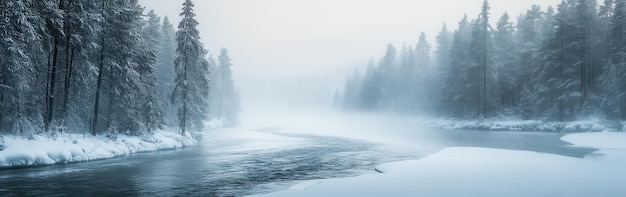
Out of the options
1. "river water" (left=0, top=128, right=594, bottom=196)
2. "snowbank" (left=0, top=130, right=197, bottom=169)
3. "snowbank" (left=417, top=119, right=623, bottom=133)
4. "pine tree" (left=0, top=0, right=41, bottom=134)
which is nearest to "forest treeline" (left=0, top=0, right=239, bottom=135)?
"pine tree" (left=0, top=0, right=41, bottom=134)

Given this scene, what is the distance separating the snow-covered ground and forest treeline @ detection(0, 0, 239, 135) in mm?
15695

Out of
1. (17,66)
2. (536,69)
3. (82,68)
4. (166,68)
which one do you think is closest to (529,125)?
(536,69)

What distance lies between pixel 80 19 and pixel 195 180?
13219 mm

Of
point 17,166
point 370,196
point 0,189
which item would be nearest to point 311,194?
point 370,196

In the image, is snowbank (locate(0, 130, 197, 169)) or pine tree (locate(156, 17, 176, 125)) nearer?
snowbank (locate(0, 130, 197, 169))

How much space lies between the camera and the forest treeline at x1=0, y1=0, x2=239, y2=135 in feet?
65.6

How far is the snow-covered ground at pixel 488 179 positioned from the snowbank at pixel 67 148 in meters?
14.2

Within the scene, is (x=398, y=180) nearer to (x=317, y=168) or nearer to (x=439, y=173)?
(x=439, y=173)

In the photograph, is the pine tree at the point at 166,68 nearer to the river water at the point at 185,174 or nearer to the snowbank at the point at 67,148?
the snowbank at the point at 67,148

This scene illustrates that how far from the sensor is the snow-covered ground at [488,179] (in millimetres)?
12039

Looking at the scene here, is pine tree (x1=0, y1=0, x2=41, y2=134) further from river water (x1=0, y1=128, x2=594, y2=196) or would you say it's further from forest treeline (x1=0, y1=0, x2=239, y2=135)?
river water (x1=0, y1=128, x2=594, y2=196)

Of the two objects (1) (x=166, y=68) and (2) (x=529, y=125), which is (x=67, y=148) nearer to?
(1) (x=166, y=68)

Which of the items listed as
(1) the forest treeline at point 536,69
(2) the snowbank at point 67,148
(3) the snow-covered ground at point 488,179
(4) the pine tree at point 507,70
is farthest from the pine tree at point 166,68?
(4) the pine tree at point 507,70

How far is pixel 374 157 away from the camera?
24.2 meters
